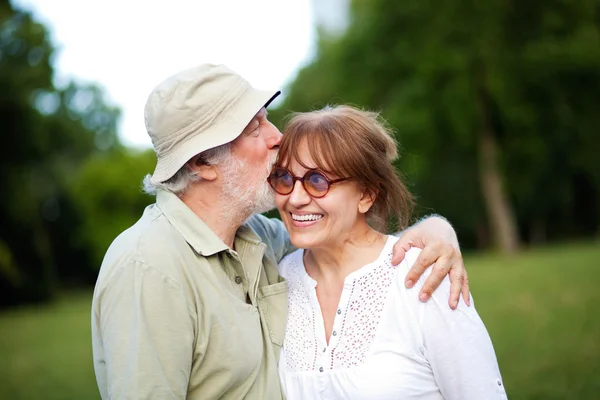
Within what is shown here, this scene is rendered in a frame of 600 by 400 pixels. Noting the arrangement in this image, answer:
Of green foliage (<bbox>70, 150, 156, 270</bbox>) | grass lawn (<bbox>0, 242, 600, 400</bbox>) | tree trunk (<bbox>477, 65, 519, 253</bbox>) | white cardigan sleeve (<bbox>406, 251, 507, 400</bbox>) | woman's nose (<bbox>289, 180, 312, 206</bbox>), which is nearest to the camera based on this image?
white cardigan sleeve (<bbox>406, 251, 507, 400</bbox>)

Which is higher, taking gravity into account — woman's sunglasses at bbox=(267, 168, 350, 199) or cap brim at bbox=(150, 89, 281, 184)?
cap brim at bbox=(150, 89, 281, 184)

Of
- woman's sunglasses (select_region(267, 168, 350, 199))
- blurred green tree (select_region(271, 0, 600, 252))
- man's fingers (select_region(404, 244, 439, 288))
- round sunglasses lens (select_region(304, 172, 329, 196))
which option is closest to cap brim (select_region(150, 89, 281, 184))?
woman's sunglasses (select_region(267, 168, 350, 199))

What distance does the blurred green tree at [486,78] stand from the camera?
22891mm

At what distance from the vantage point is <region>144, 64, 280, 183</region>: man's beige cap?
3207mm

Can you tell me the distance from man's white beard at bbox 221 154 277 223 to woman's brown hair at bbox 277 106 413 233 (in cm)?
19

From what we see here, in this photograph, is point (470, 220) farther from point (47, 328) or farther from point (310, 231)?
point (310, 231)

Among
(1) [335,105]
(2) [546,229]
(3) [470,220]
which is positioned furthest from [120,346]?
(2) [546,229]

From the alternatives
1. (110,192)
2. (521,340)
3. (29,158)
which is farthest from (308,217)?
(110,192)

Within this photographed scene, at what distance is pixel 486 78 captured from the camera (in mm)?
23594

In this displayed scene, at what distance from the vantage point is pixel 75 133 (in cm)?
3017

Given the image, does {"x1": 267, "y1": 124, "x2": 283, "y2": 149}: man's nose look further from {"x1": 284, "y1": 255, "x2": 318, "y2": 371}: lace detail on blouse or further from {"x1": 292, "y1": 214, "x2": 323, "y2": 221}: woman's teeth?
{"x1": 284, "y1": 255, "x2": 318, "y2": 371}: lace detail on blouse

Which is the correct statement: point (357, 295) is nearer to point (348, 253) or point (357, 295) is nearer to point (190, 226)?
point (348, 253)

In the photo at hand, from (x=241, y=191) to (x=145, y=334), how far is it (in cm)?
97

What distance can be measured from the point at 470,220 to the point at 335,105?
32196 mm
